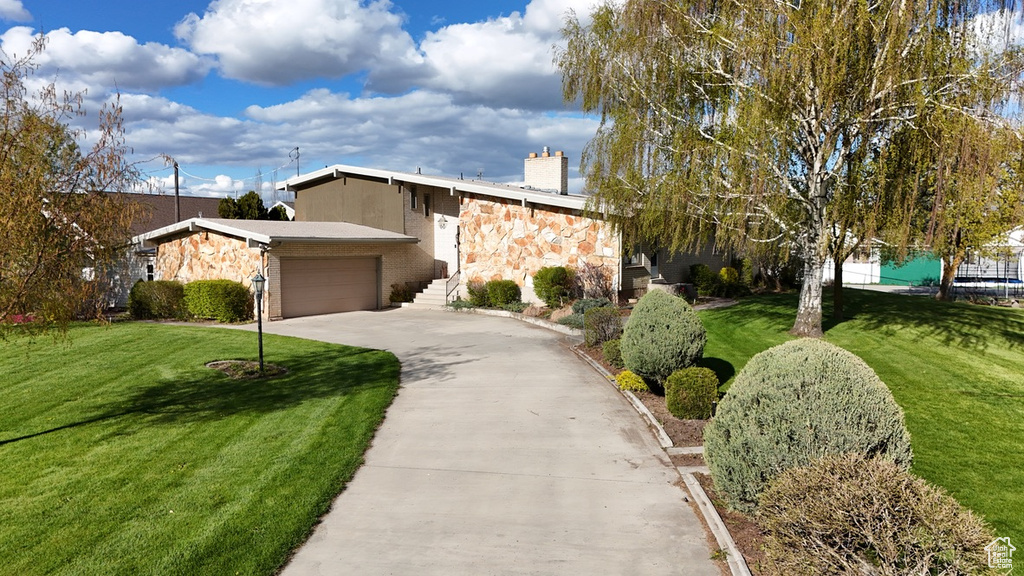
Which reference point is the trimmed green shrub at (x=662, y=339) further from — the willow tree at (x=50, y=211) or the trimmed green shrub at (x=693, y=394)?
the willow tree at (x=50, y=211)

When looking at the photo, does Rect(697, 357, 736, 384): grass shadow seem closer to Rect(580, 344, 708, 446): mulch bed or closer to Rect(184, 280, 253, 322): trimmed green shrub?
Rect(580, 344, 708, 446): mulch bed

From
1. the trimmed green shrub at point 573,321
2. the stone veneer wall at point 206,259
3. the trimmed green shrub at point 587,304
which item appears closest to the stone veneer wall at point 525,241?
the trimmed green shrub at point 587,304

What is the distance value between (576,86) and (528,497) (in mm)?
12401

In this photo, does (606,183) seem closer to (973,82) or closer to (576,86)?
(576,86)

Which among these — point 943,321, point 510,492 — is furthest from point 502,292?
point 510,492

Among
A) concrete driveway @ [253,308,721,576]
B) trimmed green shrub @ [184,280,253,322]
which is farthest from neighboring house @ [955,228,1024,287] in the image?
trimmed green shrub @ [184,280,253,322]

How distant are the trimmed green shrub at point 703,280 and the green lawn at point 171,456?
14.5 meters

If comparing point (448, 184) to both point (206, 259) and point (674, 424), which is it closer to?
point (206, 259)

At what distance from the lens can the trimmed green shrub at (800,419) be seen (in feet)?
16.3

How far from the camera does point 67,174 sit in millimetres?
7324

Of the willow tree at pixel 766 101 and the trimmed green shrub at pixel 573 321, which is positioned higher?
the willow tree at pixel 766 101

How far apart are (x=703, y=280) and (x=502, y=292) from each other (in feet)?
26.9

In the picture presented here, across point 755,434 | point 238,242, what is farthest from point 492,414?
point 238,242

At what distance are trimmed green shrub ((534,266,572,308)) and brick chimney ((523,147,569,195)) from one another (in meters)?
6.65
